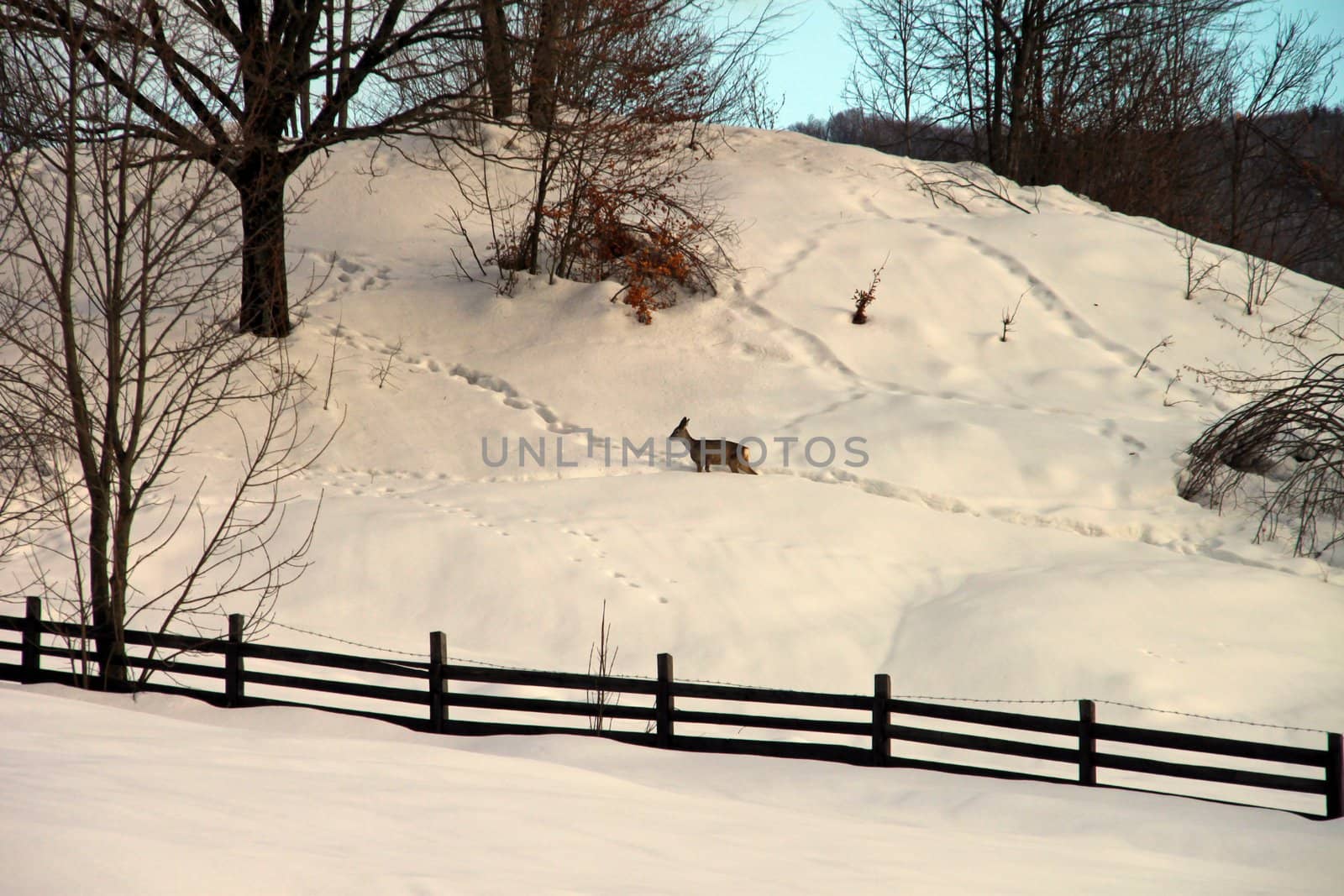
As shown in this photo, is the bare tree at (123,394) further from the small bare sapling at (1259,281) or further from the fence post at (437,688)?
the small bare sapling at (1259,281)

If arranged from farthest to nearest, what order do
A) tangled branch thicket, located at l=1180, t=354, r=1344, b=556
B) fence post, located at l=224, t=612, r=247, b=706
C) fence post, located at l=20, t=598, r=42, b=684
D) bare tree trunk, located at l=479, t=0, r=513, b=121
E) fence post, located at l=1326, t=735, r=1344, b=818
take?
bare tree trunk, located at l=479, t=0, r=513, b=121
tangled branch thicket, located at l=1180, t=354, r=1344, b=556
fence post, located at l=20, t=598, r=42, b=684
fence post, located at l=224, t=612, r=247, b=706
fence post, located at l=1326, t=735, r=1344, b=818

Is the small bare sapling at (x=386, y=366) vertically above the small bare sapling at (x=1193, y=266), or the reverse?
the small bare sapling at (x=1193, y=266)

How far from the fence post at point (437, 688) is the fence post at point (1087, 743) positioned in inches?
170

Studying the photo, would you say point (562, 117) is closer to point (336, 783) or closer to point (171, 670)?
point (171, 670)

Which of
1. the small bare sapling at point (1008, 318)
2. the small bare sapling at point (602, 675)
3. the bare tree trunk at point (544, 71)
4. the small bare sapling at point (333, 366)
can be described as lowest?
the small bare sapling at point (602, 675)

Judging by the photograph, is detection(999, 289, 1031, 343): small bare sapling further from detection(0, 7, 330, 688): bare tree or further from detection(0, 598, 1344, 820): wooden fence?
detection(0, 7, 330, 688): bare tree

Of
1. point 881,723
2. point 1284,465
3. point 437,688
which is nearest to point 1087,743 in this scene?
point 881,723

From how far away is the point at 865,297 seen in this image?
1627 cm

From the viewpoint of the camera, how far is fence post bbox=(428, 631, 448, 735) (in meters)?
7.26

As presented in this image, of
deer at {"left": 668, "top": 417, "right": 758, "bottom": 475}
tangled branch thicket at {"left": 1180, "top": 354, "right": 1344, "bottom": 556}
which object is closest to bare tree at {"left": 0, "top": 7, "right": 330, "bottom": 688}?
deer at {"left": 668, "top": 417, "right": 758, "bottom": 475}

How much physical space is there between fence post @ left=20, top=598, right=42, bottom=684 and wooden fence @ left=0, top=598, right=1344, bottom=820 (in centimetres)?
→ 1

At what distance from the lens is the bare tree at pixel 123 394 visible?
701 cm

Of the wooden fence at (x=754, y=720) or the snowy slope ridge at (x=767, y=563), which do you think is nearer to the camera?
the snowy slope ridge at (x=767, y=563)

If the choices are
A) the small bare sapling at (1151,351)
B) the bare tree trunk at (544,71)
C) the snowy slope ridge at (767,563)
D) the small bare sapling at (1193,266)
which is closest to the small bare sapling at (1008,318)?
the snowy slope ridge at (767,563)
